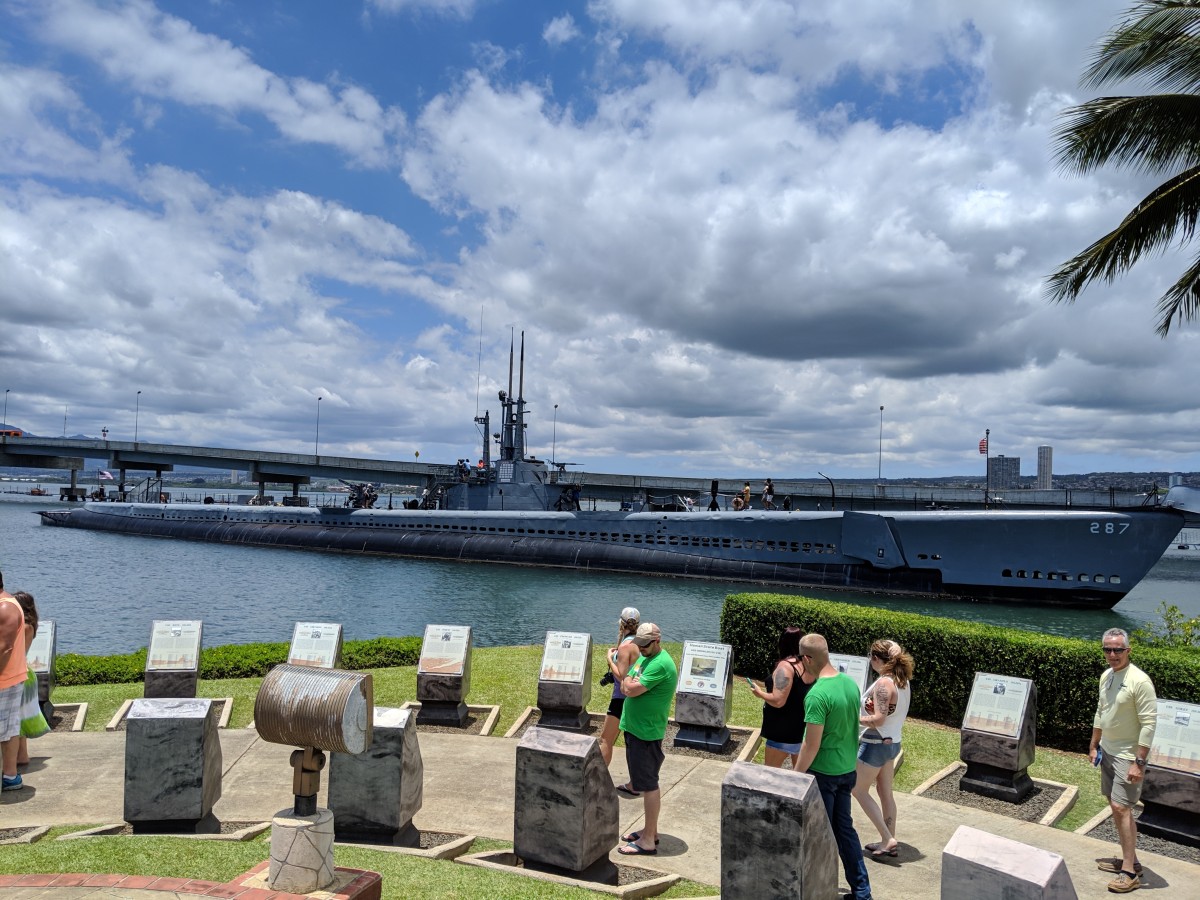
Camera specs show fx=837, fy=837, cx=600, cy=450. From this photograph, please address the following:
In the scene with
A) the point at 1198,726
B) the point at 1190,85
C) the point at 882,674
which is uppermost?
the point at 1190,85

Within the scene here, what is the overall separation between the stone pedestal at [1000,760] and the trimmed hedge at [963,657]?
5.90 feet

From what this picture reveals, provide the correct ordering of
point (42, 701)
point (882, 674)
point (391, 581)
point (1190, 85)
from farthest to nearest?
point (391, 581)
point (1190, 85)
point (42, 701)
point (882, 674)

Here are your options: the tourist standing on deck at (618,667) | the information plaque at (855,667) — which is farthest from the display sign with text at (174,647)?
the information plaque at (855,667)

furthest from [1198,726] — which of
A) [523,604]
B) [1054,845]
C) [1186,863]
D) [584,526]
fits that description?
[584,526]

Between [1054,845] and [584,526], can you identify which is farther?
[584,526]

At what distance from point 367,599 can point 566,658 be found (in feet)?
66.3

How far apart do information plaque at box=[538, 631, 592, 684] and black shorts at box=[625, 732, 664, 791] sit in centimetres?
340

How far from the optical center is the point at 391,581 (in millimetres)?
33125

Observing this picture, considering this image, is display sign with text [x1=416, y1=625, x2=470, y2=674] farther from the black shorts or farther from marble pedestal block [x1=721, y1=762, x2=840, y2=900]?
marble pedestal block [x1=721, y1=762, x2=840, y2=900]

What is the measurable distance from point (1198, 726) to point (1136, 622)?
79.0 ft

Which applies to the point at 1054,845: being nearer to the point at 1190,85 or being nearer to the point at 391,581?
the point at 1190,85

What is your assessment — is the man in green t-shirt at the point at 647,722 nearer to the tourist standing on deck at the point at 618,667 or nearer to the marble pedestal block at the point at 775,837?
the tourist standing on deck at the point at 618,667

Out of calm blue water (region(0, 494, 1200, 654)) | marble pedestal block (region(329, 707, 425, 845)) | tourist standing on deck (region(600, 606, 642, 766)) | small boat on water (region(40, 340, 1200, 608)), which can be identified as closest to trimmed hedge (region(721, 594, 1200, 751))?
tourist standing on deck (region(600, 606, 642, 766))

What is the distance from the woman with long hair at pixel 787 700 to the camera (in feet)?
20.7
